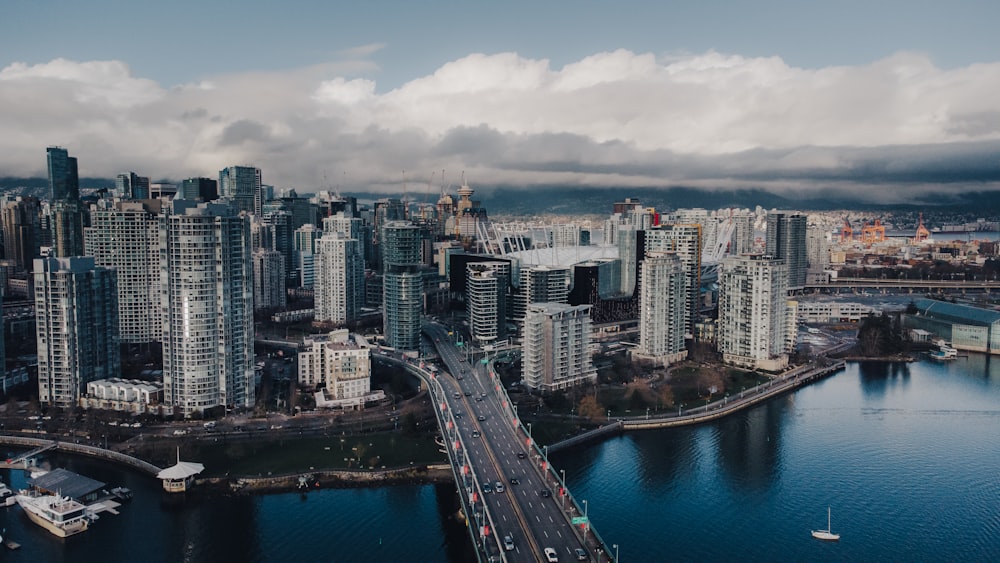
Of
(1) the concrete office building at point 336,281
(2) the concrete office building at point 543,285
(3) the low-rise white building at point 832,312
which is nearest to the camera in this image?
(2) the concrete office building at point 543,285

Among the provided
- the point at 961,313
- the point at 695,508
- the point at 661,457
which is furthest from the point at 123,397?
the point at 961,313

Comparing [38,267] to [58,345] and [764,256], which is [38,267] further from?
[764,256]

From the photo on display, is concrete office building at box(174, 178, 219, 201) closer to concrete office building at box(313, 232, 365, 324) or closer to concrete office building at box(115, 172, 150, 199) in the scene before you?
concrete office building at box(115, 172, 150, 199)

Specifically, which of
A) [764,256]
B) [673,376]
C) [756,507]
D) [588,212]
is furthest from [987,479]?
[588,212]

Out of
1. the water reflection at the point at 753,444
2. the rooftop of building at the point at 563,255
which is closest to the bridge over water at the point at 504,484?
the water reflection at the point at 753,444

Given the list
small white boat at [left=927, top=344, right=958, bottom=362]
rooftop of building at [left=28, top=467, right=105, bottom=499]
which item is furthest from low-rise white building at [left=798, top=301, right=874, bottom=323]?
rooftop of building at [left=28, top=467, right=105, bottom=499]

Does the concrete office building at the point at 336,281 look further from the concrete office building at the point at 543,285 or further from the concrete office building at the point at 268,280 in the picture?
the concrete office building at the point at 543,285
